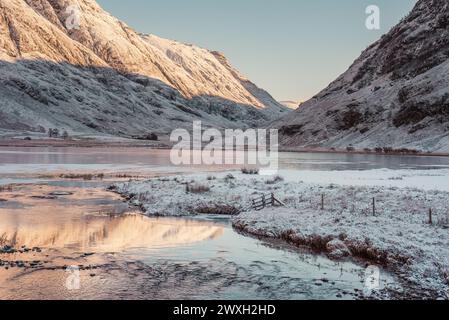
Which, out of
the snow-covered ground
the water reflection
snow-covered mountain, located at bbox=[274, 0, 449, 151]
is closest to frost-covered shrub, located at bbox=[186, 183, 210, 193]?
the snow-covered ground

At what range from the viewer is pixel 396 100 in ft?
503

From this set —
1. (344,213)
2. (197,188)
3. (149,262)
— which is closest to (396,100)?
(197,188)

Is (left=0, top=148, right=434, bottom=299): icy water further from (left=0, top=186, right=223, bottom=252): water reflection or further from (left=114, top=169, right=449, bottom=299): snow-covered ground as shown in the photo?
(left=114, top=169, right=449, bottom=299): snow-covered ground

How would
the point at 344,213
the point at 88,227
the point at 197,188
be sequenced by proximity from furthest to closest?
the point at 197,188 < the point at 344,213 < the point at 88,227

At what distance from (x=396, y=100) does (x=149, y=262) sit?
143 meters

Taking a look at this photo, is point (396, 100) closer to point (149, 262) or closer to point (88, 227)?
point (88, 227)

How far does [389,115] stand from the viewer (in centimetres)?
14975

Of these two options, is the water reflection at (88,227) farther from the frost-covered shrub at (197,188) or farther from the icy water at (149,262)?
the frost-covered shrub at (197,188)

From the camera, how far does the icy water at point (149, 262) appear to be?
18.6m

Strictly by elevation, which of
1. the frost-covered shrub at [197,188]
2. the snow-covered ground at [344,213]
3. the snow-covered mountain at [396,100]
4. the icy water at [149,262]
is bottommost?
the icy water at [149,262]

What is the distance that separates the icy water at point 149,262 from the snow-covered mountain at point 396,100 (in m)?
103

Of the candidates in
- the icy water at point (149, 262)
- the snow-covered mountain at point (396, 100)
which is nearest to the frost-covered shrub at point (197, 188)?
the icy water at point (149, 262)
